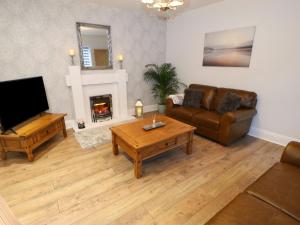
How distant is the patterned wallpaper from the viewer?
305 centimetres

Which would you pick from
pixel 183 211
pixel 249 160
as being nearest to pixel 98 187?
pixel 183 211

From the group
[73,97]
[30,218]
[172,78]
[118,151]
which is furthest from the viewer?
[172,78]

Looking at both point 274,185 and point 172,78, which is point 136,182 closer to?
point 274,185

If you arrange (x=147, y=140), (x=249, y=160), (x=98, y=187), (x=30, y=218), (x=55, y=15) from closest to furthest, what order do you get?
(x=30, y=218), (x=98, y=187), (x=147, y=140), (x=249, y=160), (x=55, y=15)

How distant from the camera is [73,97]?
12.4 feet

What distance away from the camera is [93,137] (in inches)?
136

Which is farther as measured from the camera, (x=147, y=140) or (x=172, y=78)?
(x=172, y=78)

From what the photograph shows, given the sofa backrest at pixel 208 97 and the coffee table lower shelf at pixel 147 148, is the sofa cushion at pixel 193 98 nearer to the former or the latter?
the sofa backrest at pixel 208 97

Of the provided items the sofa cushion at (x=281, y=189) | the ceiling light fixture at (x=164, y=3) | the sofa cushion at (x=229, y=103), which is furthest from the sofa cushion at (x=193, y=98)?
the sofa cushion at (x=281, y=189)

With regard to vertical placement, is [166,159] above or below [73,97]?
below

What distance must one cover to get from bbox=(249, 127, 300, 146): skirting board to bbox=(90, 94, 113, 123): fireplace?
3.27 meters

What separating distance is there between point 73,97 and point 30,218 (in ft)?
8.27

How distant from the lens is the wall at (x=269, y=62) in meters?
2.87

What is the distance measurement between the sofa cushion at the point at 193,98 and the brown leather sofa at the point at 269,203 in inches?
90.6
